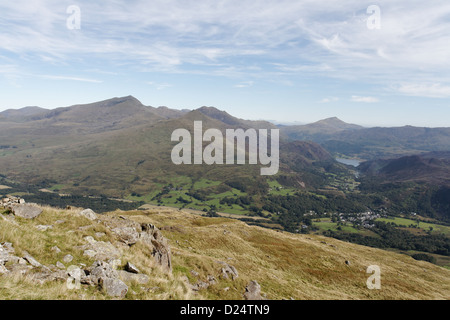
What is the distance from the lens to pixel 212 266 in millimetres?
26297

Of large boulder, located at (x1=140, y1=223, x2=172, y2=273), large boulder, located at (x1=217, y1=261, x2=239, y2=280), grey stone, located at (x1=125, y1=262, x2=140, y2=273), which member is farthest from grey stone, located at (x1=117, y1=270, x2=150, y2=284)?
large boulder, located at (x1=217, y1=261, x2=239, y2=280)

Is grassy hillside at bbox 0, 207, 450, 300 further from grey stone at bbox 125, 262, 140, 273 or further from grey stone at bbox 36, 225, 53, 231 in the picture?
grey stone at bbox 125, 262, 140, 273

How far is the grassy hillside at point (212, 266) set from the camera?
15.9 m

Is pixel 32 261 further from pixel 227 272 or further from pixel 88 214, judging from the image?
pixel 227 272

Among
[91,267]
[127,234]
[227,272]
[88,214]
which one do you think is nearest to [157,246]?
[127,234]

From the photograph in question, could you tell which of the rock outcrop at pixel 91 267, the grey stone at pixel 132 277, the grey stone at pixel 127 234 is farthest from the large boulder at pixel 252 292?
the grey stone at pixel 127 234

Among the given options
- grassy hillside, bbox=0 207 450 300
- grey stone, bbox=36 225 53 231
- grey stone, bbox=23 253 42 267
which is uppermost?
grey stone, bbox=36 225 53 231

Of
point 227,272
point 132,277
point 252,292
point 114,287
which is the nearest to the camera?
point 114,287

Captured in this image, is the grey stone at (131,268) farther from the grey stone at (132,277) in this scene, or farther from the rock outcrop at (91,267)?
the grey stone at (132,277)

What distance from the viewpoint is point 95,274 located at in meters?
15.3

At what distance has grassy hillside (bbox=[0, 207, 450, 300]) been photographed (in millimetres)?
15922
